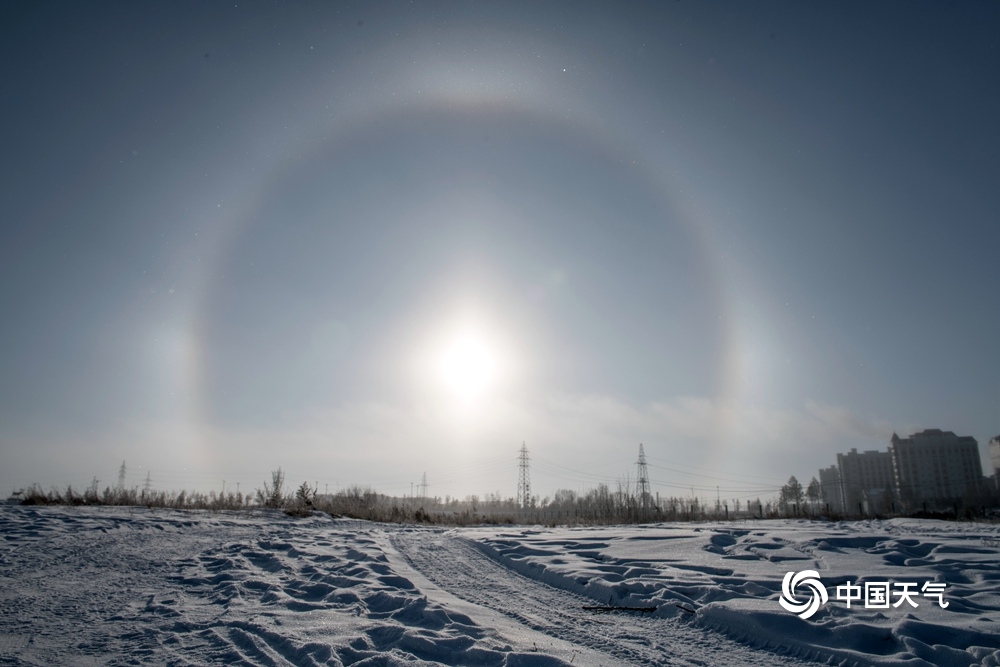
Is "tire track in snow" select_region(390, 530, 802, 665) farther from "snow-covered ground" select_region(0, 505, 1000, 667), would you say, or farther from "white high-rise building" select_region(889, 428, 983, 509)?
"white high-rise building" select_region(889, 428, 983, 509)

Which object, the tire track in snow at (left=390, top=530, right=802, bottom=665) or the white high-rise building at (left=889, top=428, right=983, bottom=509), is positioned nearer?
the tire track in snow at (left=390, top=530, right=802, bottom=665)

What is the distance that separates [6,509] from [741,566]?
12.6 meters

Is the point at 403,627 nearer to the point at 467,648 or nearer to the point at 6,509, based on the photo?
the point at 467,648

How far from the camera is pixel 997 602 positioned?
4.42 m

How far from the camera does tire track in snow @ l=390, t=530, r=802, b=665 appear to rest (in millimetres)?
3518

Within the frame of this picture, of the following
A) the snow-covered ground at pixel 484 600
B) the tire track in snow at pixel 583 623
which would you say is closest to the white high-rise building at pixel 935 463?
the snow-covered ground at pixel 484 600

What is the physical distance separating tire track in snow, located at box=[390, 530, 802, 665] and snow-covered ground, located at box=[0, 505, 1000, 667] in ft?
0.07

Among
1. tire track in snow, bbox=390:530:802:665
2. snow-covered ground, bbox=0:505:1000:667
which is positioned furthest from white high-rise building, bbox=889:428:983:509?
tire track in snow, bbox=390:530:802:665

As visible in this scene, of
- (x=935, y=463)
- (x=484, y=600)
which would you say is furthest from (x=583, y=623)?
(x=935, y=463)

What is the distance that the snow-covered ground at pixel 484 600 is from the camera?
138 inches

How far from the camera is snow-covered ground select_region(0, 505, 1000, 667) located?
3.51 metres

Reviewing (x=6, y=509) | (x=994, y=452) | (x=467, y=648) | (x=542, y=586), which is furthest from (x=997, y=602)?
(x=994, y=452)

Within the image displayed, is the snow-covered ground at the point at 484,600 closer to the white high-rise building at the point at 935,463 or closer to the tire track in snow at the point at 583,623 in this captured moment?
the tire track in snow at the point at 583,623

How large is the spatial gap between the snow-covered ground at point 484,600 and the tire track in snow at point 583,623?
0.07 feet
